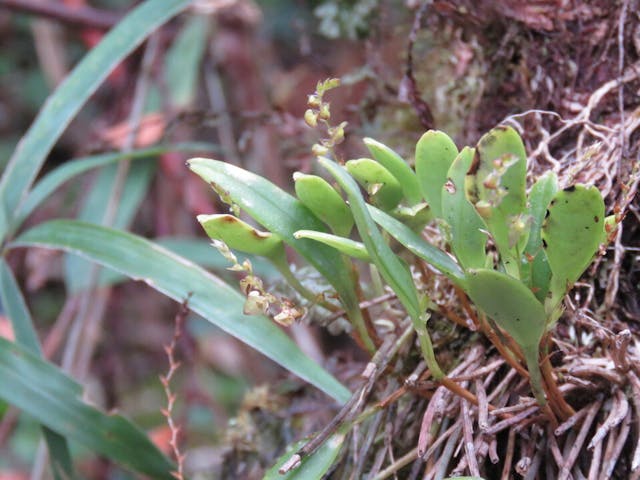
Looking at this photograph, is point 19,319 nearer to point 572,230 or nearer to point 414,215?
point 414,215

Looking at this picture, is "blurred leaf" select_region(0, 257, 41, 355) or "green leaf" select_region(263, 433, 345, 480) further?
"blurred leaf" select_region(0, 257, 41, 355)

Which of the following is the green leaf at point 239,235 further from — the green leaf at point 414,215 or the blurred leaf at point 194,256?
the blurred leaf at point 194,256

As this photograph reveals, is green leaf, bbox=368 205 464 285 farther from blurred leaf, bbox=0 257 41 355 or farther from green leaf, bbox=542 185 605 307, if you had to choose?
blurred leaf, bbox=0 257 41 355

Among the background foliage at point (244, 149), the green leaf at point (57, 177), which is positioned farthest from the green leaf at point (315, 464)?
the green leaf at point (57, 177)

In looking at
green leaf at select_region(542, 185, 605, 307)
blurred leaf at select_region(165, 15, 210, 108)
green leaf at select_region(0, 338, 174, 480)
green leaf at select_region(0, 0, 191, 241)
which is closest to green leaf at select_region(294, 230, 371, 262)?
green leaf at select_region(542, 185, 605, 307)

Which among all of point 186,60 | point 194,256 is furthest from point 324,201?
point 186,60

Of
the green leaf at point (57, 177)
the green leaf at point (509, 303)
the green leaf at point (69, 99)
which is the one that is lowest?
the green leaf at point (509, 303)
